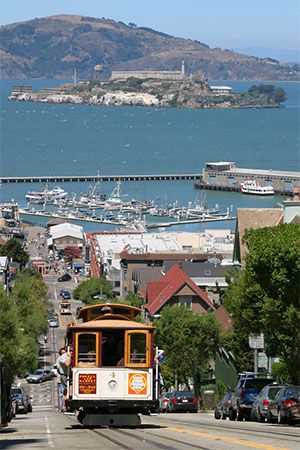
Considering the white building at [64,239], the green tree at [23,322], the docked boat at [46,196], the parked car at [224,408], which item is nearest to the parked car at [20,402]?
the parked car at [224,408]

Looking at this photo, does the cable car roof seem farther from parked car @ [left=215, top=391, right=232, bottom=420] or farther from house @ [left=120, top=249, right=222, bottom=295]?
house @ [left=120, top=249, right=222, bottom=295]

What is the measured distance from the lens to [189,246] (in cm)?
11919

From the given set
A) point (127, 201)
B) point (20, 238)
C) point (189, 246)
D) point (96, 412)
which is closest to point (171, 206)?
point (127, 201)

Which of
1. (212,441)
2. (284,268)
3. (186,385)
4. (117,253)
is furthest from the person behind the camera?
(117,253)

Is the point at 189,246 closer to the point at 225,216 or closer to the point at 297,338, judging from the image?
the point at 225,216

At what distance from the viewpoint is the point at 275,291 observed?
36375 mm

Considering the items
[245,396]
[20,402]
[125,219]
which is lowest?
[20,402]

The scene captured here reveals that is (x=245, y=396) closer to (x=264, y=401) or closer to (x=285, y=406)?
(x=264, y=401)

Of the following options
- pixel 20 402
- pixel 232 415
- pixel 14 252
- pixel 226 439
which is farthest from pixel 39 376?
pixel 14 252

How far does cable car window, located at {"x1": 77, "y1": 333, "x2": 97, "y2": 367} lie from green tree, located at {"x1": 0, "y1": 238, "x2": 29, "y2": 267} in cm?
9451

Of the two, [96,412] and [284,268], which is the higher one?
[284,268]

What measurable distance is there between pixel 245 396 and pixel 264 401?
10.6ft

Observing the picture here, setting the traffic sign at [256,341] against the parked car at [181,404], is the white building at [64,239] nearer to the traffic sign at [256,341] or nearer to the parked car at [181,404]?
the parked car at [181,404]

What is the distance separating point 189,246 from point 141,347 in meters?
93.4
